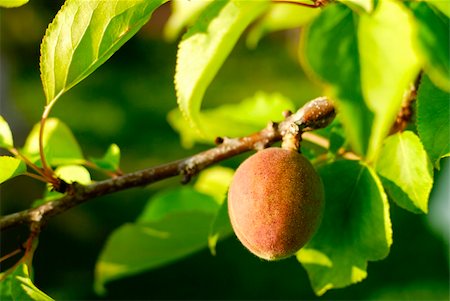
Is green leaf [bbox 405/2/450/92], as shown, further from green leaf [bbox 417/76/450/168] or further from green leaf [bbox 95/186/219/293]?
green leaf [bbox 95/186/219/293]

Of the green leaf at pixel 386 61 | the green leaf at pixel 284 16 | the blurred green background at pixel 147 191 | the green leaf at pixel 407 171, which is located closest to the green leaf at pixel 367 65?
the green leaf at pixel 386 61

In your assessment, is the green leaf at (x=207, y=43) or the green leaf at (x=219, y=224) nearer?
the green leaf at (x=207, y=43)

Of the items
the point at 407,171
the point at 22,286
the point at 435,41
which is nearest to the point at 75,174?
the point at 22,286

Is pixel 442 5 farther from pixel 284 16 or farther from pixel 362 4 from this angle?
pixel 284 16

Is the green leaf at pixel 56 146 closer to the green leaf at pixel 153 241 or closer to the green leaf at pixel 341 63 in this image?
the green leaf at pixel 153 241

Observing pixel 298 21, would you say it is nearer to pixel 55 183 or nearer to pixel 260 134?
pixel 260 134

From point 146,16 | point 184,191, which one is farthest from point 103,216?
point 146,16

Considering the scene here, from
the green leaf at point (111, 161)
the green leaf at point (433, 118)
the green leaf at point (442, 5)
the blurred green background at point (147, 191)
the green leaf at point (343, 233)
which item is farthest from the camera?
the blurred green background at point (147, 191)

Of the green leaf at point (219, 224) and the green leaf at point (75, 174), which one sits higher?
the green leaf at point (75, 174)
